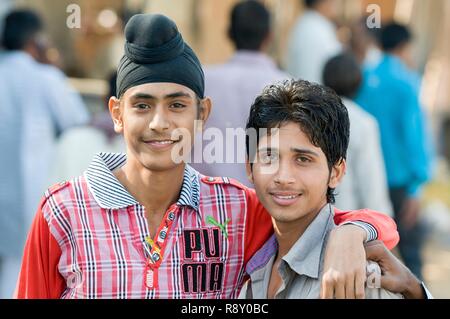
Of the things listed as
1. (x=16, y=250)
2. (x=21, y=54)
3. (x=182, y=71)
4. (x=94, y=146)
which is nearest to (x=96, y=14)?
(x=21, y=54)

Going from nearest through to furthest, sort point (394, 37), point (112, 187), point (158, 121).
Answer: point (158, 121)
point (112, 187)
point (394, 37)

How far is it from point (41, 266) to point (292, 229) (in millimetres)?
669

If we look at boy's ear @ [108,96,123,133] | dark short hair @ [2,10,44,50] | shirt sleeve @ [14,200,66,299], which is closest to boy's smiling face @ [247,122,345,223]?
boy's ear @ [108,96,123,133]

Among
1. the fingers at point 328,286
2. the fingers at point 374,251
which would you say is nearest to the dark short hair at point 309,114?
the fingers at point 374,251

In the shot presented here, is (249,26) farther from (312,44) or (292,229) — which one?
(292,229)

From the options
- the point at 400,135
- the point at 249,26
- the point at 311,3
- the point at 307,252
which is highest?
the point at 311,3

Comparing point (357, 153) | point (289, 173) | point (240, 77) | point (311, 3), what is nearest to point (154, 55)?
point (289, 173)

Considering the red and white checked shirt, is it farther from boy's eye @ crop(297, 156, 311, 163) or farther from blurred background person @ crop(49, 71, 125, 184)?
blurred background person @ crop(49, 71, 125, 184)

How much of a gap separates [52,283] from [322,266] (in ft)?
2.37

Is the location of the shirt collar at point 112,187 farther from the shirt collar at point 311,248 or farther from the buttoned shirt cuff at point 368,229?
the buttoned shirt cuff at point 368,229

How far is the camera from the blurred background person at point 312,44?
6355 millimetres

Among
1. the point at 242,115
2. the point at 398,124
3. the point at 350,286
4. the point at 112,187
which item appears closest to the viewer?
the point at 350,286

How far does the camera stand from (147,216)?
2637mm
